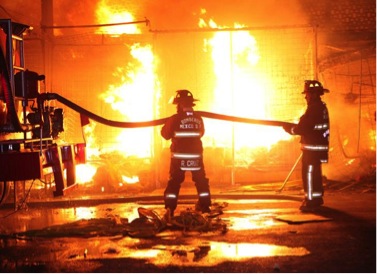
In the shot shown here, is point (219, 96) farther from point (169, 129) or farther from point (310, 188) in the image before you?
point (310, 188)

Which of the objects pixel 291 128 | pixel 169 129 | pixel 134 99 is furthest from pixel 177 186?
pixel 134 99

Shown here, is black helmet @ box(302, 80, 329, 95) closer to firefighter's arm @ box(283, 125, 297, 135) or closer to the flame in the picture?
firefighter's arm @ box(283, 125, 297, 135)

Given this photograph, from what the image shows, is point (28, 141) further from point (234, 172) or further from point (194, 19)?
point (194, 19)

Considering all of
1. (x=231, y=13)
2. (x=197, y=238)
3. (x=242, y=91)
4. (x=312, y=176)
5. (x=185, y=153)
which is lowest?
(x=197, y=238)

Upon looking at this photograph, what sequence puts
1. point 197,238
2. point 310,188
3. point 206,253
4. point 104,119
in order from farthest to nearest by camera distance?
point 310,188 < point 104,119 < point 197,238 < point 206,253

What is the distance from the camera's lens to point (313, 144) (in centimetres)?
869

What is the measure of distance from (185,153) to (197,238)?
1.99 meters

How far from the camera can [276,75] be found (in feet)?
40.9

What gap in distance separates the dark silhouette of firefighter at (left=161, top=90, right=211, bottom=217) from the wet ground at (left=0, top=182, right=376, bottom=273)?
0.46 m

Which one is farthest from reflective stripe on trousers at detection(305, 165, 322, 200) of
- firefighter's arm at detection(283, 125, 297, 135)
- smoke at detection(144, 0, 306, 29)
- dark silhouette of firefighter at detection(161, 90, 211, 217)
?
smoke at detection(144, 0, 306, 29)

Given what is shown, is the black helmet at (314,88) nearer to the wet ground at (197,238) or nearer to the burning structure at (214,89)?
the wet ground at (197,238)

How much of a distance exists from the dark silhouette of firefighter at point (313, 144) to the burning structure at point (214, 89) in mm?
2944

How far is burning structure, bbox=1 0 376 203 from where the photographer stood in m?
12.2

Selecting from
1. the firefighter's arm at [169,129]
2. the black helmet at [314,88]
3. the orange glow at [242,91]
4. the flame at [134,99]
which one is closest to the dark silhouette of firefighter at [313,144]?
the black helmet at [314,88]
